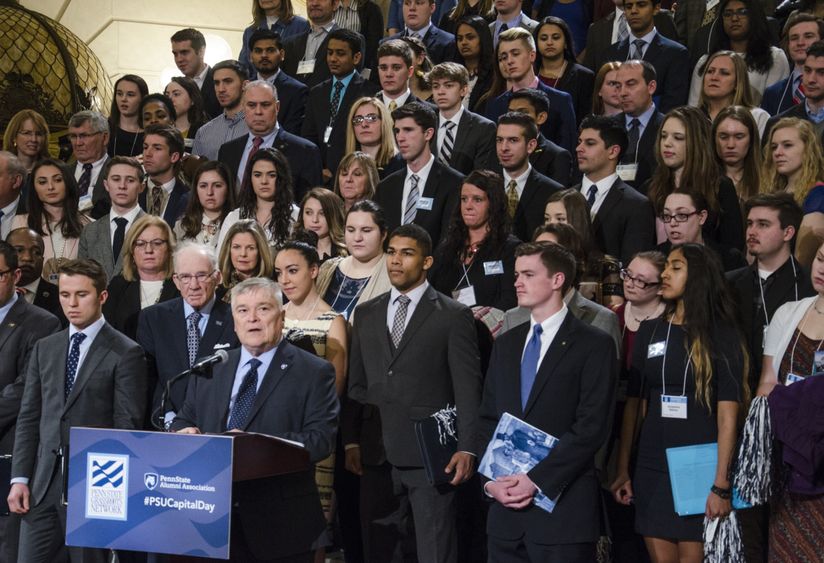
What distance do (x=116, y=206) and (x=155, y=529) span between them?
3593mm

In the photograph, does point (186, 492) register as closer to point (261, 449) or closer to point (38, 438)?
point (261, 449)

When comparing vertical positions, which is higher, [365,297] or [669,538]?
[365,297]

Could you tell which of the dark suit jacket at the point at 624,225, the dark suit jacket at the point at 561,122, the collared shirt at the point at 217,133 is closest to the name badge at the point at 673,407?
the dark suit jacket at the point at 624,225

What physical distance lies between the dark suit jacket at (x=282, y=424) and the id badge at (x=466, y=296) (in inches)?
53.1

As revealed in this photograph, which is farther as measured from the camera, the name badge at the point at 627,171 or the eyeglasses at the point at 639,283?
the name badge at the point at 627,171

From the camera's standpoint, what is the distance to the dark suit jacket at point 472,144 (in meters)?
7.55

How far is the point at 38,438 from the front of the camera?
5.36m

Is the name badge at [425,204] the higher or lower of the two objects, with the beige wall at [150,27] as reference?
lower

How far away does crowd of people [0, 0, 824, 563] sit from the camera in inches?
185

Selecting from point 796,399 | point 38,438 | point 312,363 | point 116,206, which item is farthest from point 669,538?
point 116,206

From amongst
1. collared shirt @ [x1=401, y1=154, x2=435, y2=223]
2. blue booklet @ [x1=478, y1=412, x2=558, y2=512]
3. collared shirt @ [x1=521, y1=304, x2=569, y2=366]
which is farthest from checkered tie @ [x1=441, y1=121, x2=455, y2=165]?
blue booklet @ [x1=478, y1=412, x2=558, y2=512]

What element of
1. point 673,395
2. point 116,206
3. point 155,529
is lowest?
point 155,529

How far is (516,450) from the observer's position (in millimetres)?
4668

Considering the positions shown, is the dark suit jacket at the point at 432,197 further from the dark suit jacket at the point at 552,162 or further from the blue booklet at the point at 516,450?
the blue booklet at the point at 516,450
